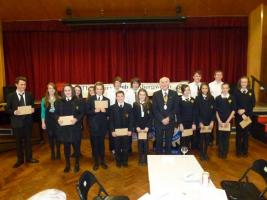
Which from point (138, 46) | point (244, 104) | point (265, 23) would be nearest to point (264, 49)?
point (265, 23)

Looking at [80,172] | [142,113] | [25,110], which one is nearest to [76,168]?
[80,172]

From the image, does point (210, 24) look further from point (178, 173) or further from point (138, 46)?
point (178, 173)

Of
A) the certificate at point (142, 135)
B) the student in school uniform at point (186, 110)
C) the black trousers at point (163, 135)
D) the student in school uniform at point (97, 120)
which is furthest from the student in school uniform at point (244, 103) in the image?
the student in school uniform at point (97, 120)

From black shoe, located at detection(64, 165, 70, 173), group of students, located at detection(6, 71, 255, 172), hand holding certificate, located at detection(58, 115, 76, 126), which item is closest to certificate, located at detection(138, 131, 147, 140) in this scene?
group of students, located at detection(6, 71, 255, 172)

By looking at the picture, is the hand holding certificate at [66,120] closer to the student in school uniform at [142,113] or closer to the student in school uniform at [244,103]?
the student in school uniform at [142,113]

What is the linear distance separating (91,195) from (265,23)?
6.49 metres

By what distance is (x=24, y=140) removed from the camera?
527 cm

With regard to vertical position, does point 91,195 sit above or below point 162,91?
below

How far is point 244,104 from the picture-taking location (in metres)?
5.29

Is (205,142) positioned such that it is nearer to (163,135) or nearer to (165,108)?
(163,135)

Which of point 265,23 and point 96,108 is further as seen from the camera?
point 265,23

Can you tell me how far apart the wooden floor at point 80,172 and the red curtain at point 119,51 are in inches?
138

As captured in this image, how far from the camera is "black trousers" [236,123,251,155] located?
5.44 m

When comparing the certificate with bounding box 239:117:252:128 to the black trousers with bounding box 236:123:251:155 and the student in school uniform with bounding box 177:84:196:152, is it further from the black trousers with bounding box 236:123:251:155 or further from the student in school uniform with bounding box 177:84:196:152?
the student in school uniform with bounding box 177:84:196:152
